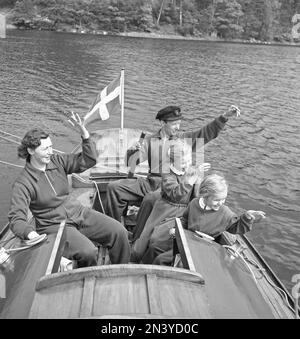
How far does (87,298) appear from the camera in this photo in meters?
2.95

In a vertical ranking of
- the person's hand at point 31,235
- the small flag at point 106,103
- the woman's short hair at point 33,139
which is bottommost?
the person's hand at point 31,235

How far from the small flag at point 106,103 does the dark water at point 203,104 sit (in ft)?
10.2

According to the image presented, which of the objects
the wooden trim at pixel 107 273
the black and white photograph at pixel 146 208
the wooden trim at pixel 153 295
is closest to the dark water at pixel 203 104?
the black and white photograph at pixel 146 208

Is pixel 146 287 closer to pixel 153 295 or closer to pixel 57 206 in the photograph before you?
pixel 153 295

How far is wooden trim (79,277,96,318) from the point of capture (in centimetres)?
280

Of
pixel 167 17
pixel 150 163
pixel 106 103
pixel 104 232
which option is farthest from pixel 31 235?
pixel 167 17

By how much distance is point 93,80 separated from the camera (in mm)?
24094

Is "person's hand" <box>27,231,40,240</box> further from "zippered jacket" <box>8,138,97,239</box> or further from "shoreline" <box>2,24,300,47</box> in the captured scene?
"shoreline" <box>2,24,300,47</box>

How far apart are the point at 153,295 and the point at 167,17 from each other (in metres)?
69.0

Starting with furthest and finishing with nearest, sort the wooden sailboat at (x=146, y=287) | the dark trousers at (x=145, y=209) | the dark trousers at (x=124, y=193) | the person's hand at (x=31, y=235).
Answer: the dark trousers at (x=124, y=193) → the dark trousers at (x=145, y=209) → the person's hand at (x=31, y=235) → the wooden sailboat at (x=146, y=287)

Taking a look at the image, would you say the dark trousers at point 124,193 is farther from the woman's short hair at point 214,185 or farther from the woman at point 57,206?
the woman's short hair at point 214,185

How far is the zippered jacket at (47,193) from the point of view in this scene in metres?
4.44

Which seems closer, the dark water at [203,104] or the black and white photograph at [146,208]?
the black and white photograph at [146,208]
